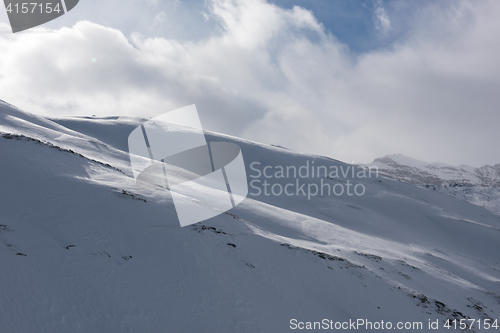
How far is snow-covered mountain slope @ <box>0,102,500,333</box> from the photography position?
9883mm

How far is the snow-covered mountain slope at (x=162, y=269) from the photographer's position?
9.88 m

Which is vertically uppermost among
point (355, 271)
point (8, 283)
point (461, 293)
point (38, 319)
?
point (8, 283)

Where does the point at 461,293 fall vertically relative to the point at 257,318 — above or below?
below

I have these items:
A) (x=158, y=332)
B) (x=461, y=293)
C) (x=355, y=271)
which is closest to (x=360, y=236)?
(x=461, y=293)

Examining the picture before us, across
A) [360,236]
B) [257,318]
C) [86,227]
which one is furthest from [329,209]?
[86,227]

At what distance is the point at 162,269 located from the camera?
1273 centimetres

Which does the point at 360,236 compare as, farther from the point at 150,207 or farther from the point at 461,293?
the point at 150,207

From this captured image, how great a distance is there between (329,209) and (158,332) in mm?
35360

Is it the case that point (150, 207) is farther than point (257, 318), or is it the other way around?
point (150, 207)

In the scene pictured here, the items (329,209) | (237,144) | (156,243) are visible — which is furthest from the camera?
(237,144)

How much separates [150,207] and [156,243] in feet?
10.8

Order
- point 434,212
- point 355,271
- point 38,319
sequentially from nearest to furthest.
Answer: point 38,319 → point 355,271 → point 434,212

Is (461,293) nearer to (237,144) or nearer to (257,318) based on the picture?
(257,318)

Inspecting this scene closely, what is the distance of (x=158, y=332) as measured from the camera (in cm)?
999
